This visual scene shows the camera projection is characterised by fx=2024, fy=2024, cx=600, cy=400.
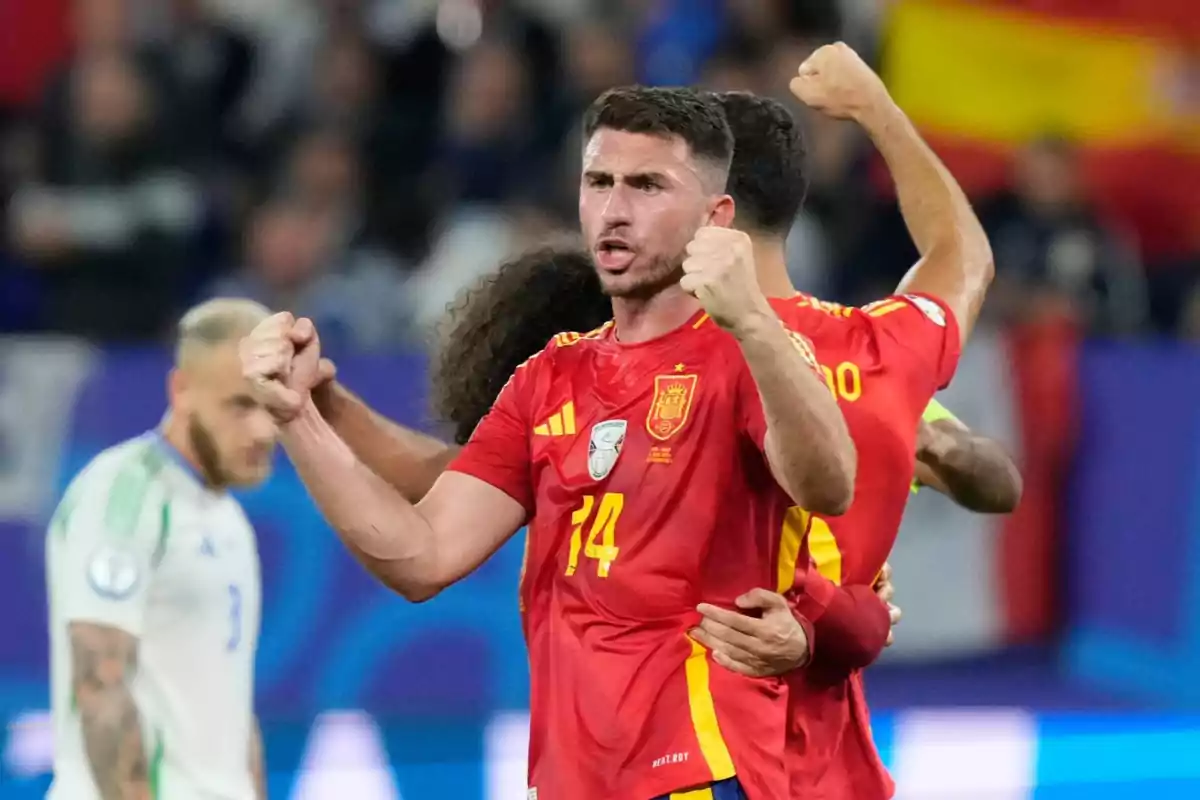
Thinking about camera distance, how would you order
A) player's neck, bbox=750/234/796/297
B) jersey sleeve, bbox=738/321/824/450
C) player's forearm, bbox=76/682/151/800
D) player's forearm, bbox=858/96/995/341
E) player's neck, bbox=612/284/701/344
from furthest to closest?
player's forearm, bbox=76/682/151/800, player's forearm, bbox=858/96/995/341, player's neck, bbox=750/234/796/297, player's neck, bbox=612/284/701/344, jersey sleeve, bbox=738/321/824/450

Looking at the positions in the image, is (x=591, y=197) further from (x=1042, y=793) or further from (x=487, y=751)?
(x=487, y=751)

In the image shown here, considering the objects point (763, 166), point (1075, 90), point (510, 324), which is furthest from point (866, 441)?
point (1075, 90)

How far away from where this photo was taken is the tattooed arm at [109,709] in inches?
191

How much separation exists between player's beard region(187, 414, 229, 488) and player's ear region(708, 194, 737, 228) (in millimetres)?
1962

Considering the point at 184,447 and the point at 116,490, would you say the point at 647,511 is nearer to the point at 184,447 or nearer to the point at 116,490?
the point at 116,490

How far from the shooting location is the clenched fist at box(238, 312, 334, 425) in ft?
12.3

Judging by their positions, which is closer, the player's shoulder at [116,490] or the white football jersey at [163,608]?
the white football jersey at [163,608]

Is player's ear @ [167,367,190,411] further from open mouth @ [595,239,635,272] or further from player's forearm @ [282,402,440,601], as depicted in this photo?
open mouth @ [595,239,635,272]

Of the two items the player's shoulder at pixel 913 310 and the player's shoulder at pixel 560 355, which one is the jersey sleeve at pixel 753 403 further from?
the player's shoulder at pixel 913 310

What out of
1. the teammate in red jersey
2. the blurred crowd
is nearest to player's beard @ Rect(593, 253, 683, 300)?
the teammate in red jersey

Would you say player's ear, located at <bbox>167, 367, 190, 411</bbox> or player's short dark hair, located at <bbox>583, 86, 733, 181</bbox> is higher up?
Answer: player's ear, located at <bbox>167, 367, 190, 411</bbox>

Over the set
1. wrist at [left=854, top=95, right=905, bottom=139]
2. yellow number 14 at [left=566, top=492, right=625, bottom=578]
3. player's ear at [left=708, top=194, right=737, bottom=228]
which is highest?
wrist at [left=854, top=95, right=905, bottom=139]

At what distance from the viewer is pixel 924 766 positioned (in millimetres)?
6934

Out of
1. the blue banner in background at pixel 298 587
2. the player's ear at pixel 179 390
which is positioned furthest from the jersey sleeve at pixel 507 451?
the blue banner in background at pixel 298 587
